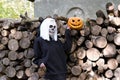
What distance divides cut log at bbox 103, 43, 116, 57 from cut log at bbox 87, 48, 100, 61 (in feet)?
0.35

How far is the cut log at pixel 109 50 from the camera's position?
610 centimetres

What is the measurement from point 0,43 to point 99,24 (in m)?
1.65

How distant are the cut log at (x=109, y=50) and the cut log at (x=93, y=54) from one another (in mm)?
107

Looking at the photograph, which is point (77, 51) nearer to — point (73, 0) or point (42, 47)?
point (42, 47)

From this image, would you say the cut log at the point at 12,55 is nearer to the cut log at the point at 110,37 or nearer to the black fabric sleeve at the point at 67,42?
the black fabric sleeve at the point at 67,42

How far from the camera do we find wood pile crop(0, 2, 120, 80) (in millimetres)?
6148

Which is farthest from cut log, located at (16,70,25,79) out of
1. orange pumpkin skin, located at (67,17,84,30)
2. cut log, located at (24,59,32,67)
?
orange pumpkin skin, located at (67,17,84,30)

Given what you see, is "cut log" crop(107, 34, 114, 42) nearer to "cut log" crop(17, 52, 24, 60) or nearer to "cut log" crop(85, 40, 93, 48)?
"cut log" crop(85, 40, 93, 48)

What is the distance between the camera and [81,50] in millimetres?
6309

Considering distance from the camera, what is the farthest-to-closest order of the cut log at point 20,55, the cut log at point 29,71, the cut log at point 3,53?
1. the cut log at point 3,53
2. the cut log at point 20,55
3. the cut log at point 29,71

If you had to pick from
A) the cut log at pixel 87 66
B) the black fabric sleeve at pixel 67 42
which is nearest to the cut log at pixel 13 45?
the black fabric sleeve at pixel 67 42

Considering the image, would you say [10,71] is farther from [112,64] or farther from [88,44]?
A: [112,64]

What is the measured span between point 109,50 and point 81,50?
1.39ft

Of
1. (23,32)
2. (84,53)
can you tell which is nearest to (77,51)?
(84,53)
